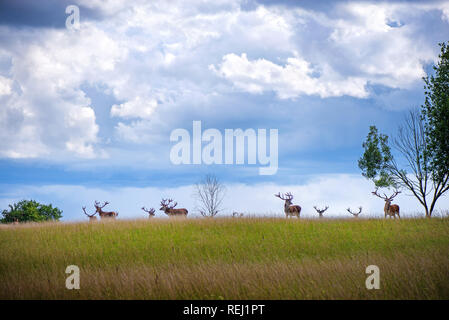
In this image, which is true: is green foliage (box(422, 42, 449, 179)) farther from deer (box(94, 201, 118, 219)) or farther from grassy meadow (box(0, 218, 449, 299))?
deer (box(94, 201, 118, 219))

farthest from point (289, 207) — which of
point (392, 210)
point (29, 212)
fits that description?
point (29, 212)

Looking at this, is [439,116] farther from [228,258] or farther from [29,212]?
[29,212]

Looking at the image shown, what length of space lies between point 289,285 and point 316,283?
0.75 metres

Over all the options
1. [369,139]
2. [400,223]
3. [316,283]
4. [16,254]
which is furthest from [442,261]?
[369,139]

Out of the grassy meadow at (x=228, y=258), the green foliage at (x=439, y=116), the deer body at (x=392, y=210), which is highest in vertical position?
the green foliage at (x=439, y=116)

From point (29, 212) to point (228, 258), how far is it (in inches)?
1605

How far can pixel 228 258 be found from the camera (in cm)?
1681

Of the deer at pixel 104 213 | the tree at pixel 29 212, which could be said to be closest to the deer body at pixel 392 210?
the deer at pixel 104 213

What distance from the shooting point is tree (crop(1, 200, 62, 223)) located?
4934 centimetres

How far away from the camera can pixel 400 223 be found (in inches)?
910

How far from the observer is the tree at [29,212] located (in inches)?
1943

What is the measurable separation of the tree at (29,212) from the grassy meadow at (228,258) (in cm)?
2563

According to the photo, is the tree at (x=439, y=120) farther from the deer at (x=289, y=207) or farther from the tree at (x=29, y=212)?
the tree at (x=29, y=212)

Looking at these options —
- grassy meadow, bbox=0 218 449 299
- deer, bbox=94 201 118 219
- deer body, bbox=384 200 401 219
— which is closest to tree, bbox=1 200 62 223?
deer, bbox=94 201 118 219
